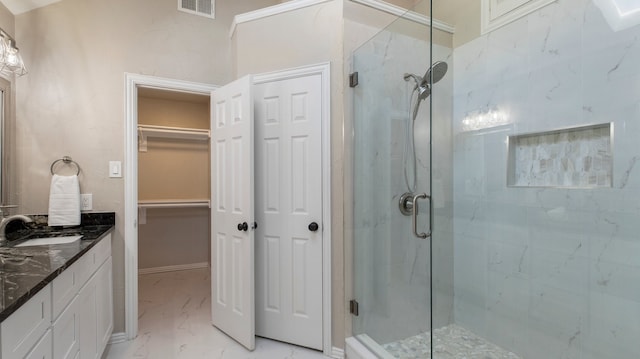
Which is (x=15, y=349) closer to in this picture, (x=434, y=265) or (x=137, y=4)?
(x=434, y=265)

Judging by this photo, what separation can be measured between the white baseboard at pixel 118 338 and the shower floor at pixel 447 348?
1.95 meters

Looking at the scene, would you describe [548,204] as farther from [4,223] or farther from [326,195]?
[4,223]

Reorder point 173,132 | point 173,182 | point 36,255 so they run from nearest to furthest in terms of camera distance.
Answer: point 36,255
point 173,132
point 173,182

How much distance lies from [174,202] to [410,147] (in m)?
3.19

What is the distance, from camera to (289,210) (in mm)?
2371

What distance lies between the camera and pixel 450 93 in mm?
2439

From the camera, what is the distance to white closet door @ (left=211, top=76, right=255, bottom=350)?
7.40 feet

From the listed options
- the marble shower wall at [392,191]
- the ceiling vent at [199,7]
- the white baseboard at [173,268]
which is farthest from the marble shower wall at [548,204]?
the white baseboard at [173,268]

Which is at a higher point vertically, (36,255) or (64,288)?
(36,255)

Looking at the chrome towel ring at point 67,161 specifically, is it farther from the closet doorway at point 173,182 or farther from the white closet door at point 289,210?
the closet doorway at point 173,182

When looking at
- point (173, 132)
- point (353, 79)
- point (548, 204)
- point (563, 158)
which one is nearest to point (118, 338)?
point (173, 132)

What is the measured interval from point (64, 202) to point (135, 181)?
1.49ft

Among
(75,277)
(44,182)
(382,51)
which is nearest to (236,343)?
(75,277)

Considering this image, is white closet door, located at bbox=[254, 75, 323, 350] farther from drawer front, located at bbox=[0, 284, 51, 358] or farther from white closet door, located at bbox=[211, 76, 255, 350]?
drawer front, located at bbox=[0, 284, 51, 358]
